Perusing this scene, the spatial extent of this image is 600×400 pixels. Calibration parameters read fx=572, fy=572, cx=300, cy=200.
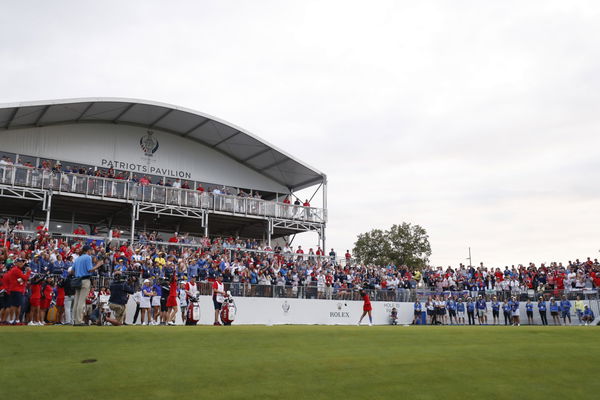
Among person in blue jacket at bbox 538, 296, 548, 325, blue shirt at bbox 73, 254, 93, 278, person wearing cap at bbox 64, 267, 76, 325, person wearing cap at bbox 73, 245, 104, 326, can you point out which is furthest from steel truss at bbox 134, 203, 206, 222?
person in blue jacket at bbox 538, 296, 548, 325

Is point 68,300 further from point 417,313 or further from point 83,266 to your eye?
point 417,313

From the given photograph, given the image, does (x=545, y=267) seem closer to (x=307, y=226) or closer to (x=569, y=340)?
(x=307, y=226)

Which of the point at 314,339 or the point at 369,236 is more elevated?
the point at 369,236

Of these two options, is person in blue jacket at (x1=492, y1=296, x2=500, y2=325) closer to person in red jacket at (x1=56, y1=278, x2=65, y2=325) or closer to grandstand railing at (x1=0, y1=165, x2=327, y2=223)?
grandstand railing at (x1=0, y1=165, x2=327, y2=223)

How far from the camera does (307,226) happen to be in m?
39.5

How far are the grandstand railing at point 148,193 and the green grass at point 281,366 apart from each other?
797 inches

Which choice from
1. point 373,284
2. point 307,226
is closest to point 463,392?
point 373,284

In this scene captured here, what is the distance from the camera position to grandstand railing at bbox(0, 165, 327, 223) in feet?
99.6

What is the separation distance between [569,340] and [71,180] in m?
26.3

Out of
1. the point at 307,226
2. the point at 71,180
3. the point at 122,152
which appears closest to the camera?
the point at 71,180

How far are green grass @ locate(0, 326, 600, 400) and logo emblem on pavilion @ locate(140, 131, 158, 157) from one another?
25713mm

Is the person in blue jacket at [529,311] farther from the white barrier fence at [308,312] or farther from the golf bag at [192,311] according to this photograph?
the golf bag at [192,311]

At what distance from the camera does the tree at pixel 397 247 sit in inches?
2282

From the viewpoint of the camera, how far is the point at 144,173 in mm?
37219
